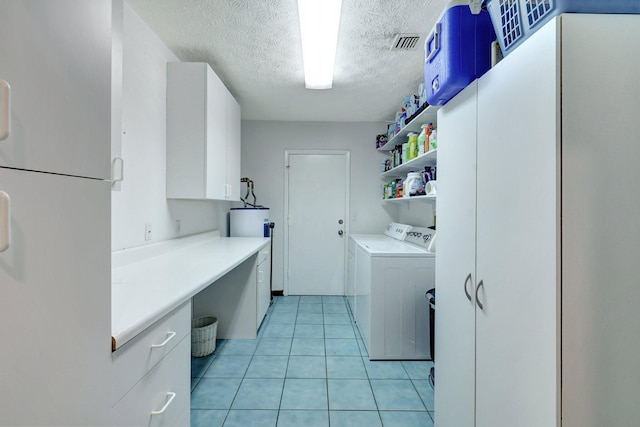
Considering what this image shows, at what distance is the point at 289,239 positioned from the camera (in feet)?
12.9

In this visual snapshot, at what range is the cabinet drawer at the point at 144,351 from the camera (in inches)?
29.7

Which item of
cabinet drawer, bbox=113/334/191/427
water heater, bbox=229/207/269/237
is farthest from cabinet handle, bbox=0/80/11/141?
water heater, bbox=229/207/269/237

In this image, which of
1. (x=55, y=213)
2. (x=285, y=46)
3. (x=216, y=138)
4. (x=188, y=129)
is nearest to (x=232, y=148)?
(x=216, y=138)

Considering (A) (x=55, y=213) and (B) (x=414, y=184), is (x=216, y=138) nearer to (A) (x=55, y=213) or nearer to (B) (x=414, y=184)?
(B) (x=414, y=184)

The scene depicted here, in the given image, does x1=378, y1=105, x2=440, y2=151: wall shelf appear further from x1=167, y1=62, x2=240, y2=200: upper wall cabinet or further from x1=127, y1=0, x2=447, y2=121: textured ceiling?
x1=167, y1=62, x2=240, y2=200: upper wall cabinet

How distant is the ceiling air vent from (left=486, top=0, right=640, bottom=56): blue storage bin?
1059 mm

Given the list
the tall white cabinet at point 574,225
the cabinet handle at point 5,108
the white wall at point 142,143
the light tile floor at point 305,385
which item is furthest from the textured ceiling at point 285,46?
the light tile floor at point 305,385

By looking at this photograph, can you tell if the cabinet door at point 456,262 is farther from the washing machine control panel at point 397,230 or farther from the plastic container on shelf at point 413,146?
the washing machine control panel at point 397,230

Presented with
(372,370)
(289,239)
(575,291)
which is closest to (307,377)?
(372,370)

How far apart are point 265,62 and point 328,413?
8.53 feet

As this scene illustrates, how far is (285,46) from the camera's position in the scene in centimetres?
207

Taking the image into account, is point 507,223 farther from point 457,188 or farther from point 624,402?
point 624,402

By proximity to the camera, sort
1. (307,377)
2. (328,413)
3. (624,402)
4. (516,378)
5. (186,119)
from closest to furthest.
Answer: (624,402) → (516,378) → (328,413) → (307,377) → (186,119)

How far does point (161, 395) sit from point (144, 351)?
0.74 ft
